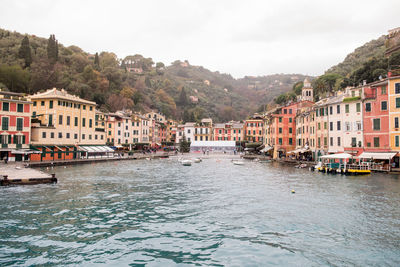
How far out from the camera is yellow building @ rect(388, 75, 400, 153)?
40.9 metres

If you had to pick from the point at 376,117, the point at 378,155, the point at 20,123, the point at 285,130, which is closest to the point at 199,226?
the point at 378,155

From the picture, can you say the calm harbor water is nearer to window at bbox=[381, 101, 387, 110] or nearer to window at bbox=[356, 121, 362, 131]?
window at bbox=[381, 101, 387, 110]

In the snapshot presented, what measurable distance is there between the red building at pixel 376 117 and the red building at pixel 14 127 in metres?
54.3

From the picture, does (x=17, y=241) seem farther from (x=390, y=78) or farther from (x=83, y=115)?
(x=83, y=115)

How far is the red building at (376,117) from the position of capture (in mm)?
42469

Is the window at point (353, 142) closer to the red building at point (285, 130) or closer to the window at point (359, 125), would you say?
the window at point (359, 125)

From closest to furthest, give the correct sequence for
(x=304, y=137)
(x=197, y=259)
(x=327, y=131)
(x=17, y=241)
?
(x=197, y=259) → (x=17, y=241) → (x=327, y=131) → (x=304, y=137)

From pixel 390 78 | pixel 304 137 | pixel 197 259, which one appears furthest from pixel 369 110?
pixel 197 259

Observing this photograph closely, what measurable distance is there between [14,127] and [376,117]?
57.5m

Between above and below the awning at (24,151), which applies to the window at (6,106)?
above

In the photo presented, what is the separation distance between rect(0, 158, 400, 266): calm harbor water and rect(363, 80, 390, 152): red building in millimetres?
16903

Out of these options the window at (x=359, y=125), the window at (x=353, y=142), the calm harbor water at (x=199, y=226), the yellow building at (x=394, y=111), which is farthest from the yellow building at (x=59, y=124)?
the yellow building at (x=394, y=111)

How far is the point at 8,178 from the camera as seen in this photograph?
96.3ft

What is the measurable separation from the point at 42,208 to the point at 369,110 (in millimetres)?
44809
